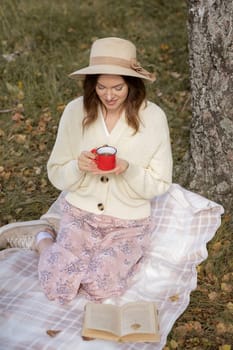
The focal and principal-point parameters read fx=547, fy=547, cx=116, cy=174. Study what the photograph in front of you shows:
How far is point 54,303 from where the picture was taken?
3.51 meters

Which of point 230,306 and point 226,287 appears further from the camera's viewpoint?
point 226,287

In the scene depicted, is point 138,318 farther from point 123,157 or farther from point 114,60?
point 114,60

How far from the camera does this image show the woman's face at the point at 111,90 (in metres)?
3.37

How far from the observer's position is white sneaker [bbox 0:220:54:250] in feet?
13.4

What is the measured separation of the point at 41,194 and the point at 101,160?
1684 mm

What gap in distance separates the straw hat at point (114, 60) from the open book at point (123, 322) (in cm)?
143

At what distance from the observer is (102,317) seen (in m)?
3.30

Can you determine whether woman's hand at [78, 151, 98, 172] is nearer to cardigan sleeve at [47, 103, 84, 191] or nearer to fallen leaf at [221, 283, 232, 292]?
cardigan sleeve at [47, 103, 84, 191]

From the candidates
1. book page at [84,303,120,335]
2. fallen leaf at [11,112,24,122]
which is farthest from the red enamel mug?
fallen leaf at [11,112,24,122]

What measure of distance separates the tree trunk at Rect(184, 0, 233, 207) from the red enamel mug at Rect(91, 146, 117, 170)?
116 cm

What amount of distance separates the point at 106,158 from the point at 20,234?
125cm

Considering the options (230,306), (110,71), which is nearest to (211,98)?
(110,71)

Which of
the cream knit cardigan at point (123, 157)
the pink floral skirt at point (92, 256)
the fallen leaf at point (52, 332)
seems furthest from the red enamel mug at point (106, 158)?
the fallen leaf at point (52, 332)

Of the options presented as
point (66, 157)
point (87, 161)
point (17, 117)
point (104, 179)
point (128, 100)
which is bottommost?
point (17, 117)
